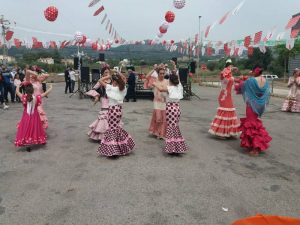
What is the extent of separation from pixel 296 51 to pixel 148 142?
34692mm

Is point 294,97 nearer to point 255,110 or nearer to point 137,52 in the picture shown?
point 255,110

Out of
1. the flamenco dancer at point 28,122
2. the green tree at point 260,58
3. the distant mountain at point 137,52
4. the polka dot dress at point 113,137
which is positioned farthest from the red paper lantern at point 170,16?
the green tree at point 260,58

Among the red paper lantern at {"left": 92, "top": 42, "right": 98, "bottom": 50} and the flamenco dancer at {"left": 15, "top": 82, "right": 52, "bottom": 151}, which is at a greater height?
the red paper lantern at {"left": 92, "top": 42, "right": 98, "bottom": 50}

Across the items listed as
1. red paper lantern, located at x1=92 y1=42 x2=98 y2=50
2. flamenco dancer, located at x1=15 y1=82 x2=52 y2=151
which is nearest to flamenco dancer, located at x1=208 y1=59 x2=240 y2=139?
flamenco dancer, located at x1=15 y1=82 x2=52 y2=151

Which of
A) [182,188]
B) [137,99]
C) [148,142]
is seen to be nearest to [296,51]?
[137,99]

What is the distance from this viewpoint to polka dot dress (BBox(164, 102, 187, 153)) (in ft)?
21.7

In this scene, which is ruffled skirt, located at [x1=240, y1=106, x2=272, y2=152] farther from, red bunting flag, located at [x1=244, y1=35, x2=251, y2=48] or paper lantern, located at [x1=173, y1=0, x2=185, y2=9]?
red bunting flag, located at [x1=244, y1=35, x2=251, y2=48]

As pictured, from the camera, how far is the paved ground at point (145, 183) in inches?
162

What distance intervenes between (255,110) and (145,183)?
3.13m

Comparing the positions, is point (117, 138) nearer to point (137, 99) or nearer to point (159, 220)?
point (159, 220)

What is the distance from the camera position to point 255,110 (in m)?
6.88

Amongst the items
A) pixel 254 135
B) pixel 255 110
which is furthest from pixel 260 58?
pixel 254 135

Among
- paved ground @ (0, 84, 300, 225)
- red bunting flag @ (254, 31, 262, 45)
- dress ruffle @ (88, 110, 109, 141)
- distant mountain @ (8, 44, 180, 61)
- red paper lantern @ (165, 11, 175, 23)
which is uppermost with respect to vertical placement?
red paper lantern @ (165, 11, 175, 23)

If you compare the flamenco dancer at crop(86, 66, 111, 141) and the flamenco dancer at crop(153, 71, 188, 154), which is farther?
the flamenco dancer at crop(86, 66, 111, 141)
